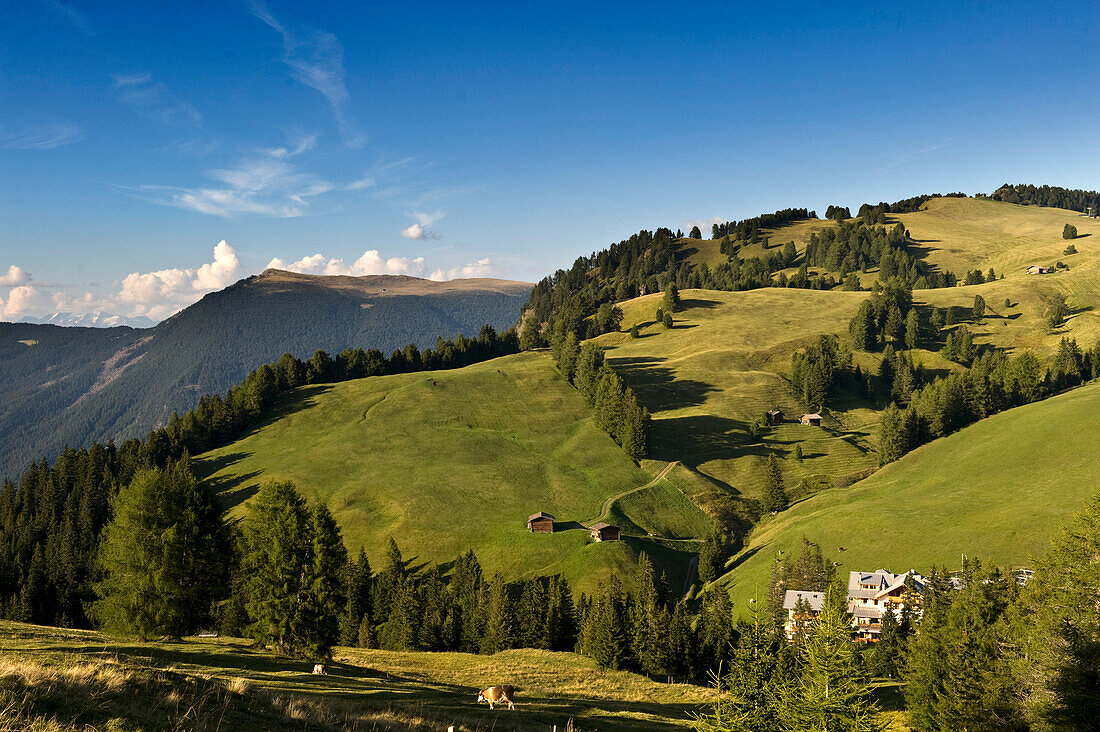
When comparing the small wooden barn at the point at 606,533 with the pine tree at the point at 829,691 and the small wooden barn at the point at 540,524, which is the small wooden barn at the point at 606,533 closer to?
the small wooden barn at the point at 540,524

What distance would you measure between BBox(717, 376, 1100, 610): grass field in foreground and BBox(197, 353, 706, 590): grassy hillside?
2160 cm

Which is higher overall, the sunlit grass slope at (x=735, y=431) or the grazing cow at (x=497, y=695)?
the grazing cow at (x=497, y=695)

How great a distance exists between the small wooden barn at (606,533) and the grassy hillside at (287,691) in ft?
170

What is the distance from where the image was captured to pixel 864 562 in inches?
3755

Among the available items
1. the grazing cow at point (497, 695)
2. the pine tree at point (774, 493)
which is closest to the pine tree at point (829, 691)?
the grazing cow at point (497, 695)

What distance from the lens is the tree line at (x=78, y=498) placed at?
4183 inches

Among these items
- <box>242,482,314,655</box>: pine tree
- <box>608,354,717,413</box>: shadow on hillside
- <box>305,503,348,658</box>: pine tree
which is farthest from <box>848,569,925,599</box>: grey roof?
<box>608,354,717,413</box>: shadow on hillside

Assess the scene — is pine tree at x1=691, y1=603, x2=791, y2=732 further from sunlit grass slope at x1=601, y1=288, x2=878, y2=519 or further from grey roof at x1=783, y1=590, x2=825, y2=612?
sunlit grass slope at x1=601, y1=288, x2=878, y2=519

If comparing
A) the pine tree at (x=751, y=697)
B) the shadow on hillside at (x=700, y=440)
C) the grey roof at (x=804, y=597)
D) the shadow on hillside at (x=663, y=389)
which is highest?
the pine tree at (x=751, y=697)

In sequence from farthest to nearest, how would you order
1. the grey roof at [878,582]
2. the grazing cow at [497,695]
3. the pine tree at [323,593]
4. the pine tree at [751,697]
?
the grey roof at [878,582] < the pine tree at [323,593] < the grazing cow at [497,695] < the pine tree at [751,697]

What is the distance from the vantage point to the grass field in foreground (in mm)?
88062

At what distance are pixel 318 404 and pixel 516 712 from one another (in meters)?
159

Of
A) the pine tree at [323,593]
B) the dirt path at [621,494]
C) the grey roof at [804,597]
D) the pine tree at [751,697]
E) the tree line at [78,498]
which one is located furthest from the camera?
the dirt path at [621,494]

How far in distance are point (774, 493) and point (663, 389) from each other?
60323 millimetres
